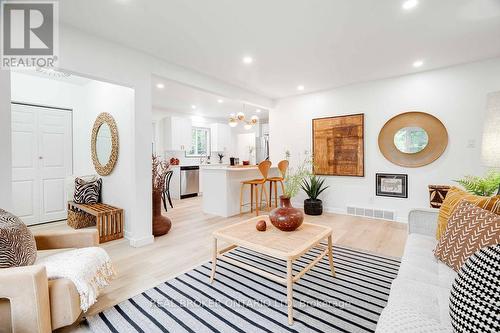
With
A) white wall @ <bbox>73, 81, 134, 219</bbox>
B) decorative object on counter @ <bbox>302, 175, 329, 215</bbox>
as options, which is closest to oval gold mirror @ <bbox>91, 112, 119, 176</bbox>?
white wall @ <bbox>73, 81, 134, 219</bbox>

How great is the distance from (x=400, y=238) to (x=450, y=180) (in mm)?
1378

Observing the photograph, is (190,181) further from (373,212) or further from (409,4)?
(409,4)

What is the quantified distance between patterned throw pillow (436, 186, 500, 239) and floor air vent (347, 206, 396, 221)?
93.0 inches

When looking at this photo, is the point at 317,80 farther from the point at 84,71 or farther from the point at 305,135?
the point at 84,71

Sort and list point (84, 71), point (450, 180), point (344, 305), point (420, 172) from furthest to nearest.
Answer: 1. point (420, 172)
2. point (450, 180)
3. point (84, 71)
4. point (344, 305)

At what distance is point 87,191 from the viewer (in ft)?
12.1

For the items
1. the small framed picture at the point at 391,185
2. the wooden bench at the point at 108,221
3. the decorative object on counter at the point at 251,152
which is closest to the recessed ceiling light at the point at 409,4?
the small framed picture at the point at 391,185

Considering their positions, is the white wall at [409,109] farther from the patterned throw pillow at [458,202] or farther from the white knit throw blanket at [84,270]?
the white knit throw blanket at [84,270]

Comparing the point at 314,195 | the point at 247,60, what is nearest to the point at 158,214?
the point at 247,60

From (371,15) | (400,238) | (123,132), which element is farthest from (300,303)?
(123,132)

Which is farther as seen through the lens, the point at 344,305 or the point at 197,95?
the point at 197,95

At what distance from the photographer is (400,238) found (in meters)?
3.20

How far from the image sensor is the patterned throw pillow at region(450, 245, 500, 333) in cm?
78

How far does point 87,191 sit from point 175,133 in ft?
10.3
